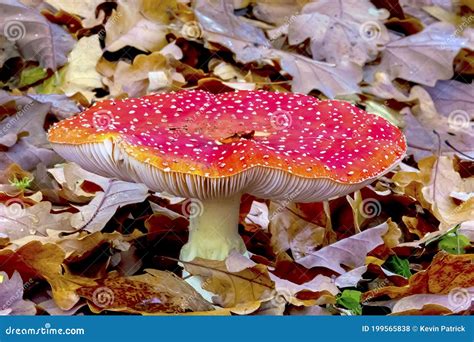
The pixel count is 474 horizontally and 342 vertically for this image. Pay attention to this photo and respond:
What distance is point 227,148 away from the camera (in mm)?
3584

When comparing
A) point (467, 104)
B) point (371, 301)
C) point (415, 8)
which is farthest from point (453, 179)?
point (415, 8)

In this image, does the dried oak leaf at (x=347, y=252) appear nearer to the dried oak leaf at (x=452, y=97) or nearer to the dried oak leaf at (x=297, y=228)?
the dried oak leaf at (x=297, y=228)

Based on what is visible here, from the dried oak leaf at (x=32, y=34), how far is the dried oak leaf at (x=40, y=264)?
303 cm

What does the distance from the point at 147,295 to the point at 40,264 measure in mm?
487

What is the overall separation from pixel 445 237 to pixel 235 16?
3.22 meters

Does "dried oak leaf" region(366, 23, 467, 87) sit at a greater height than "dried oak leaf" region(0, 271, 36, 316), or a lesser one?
lesser

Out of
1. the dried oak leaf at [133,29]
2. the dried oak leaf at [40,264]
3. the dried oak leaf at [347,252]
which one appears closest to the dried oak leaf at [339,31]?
the dried oak leaf at [133,29]

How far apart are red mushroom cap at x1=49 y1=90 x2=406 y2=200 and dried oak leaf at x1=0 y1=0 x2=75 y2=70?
2.48 metres

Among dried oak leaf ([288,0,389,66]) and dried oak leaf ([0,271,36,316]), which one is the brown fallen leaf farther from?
dried oak leaf ([288,0,389,66])

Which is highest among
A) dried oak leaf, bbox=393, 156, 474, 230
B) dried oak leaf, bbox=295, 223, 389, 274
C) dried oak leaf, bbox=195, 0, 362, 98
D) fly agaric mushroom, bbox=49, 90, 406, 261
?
fly agaric mushroom, bbox=49, 90, 406, 261

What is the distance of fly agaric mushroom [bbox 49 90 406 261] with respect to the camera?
136 inches


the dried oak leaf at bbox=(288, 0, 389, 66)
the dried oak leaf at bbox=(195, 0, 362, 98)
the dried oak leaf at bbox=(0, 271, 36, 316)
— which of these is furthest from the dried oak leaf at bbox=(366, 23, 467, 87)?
the dried oak leaf at bbox=(0, 271, 36, 316)

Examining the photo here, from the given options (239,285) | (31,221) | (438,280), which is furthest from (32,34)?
(438,280)

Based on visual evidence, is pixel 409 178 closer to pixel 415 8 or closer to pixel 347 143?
pixel 347 143
